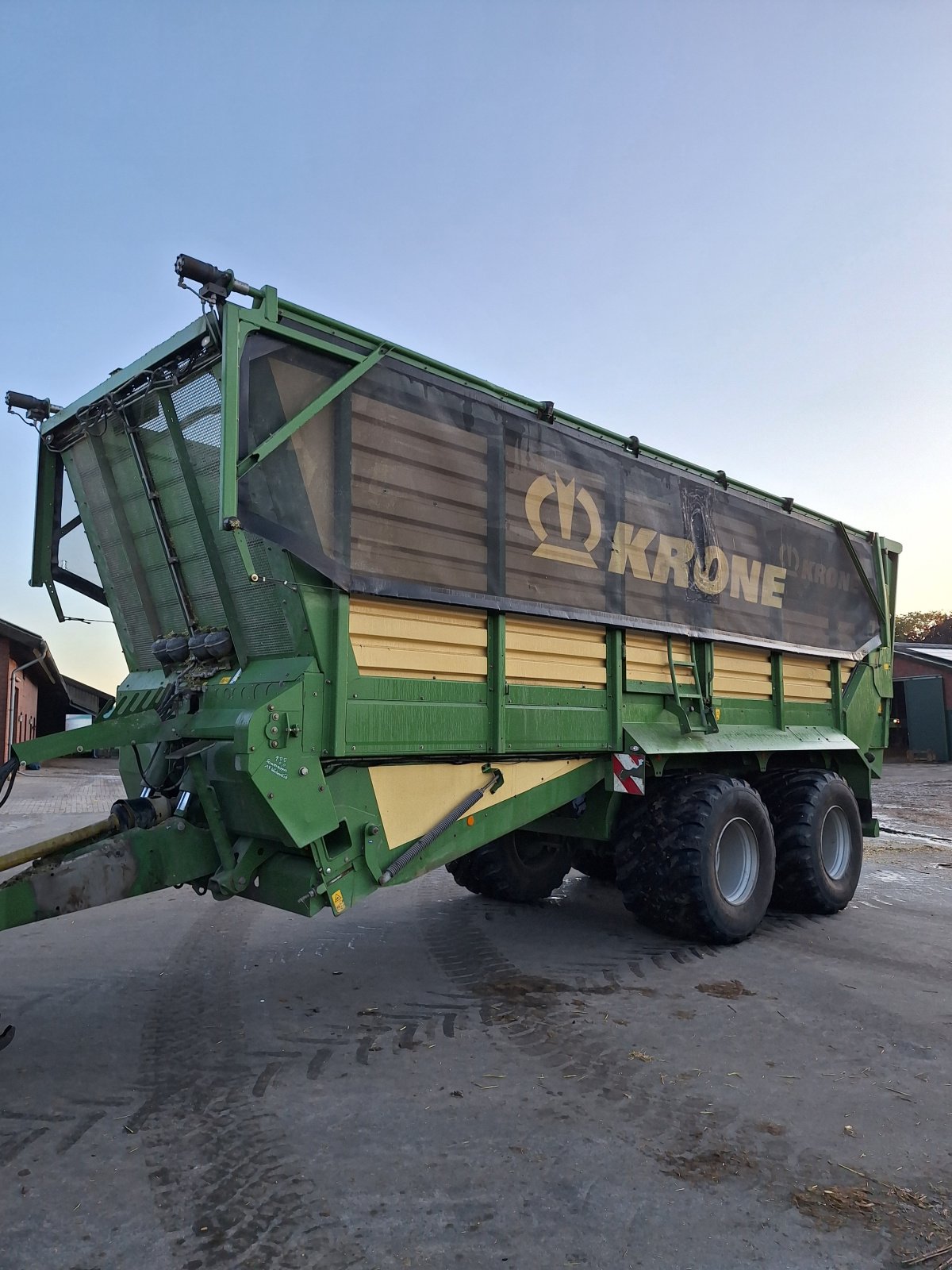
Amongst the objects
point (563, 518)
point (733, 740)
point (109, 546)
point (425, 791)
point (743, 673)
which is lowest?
point (425, 791)

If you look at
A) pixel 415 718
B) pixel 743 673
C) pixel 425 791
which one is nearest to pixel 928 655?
pixel 743 673

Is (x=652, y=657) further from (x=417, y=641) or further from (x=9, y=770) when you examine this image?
(x=9, y=770)

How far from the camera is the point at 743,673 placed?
6730 mm

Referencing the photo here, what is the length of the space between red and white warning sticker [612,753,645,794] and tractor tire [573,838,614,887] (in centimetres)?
130

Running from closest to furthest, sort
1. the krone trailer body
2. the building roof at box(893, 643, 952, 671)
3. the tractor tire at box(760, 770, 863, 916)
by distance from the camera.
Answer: the krone trailer body
the tractor tire at box(760, 770, 863, 916)
the building roof at box(893, 643, 952, 671)

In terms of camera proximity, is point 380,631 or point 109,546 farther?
point 109,546

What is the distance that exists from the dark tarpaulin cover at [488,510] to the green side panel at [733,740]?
2.28 ft

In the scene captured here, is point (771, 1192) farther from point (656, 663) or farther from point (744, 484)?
point (744, 484)

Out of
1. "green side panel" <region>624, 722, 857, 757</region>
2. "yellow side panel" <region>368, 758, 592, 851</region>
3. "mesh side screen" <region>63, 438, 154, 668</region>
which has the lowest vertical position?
"yellow side panel" <region>368, 758, 592, 851</region>

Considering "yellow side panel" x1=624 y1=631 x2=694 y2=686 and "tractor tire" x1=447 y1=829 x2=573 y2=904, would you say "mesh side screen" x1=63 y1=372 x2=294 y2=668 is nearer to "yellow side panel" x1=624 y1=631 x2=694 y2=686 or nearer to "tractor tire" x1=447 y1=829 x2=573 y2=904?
"yellow side panel" x1=624 y1=631 x2=694 y2=686

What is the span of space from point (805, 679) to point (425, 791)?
4.30 meters

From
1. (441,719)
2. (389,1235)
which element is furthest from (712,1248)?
(441,719)

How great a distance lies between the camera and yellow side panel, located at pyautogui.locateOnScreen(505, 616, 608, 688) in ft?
16.3

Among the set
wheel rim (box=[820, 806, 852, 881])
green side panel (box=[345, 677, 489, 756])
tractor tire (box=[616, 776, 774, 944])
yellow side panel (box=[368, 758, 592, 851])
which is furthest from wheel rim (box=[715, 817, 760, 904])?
green side panel (box=[345, 677, 489, 756])
